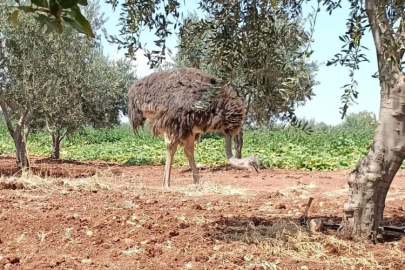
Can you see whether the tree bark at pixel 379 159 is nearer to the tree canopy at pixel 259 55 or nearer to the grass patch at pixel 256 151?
the tree canopy at pixel 259 55

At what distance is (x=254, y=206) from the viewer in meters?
6.05

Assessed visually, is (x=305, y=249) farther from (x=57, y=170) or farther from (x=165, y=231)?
(x=57, y=170)

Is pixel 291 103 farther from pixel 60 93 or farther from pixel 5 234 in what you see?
pixel 60 93

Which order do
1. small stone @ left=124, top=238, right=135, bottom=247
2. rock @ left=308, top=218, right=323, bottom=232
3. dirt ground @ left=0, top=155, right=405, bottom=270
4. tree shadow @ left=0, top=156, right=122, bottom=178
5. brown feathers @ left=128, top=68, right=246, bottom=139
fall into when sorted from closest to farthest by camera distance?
dirt ground @ left=0, top=155, right=405, bottom=270
small stone @ left=124, top=238, right=135, bottom=247
rock @ left=308, top=218, right=323, bottom=232
brown feathers @ left=128, top=68, right=246, bottom=139
tree shadow @ left=0, top=156, right=122, bottom=178

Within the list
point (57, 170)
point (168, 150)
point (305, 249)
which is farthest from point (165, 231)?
point (57, 170)

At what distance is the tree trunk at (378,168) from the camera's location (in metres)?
3.89

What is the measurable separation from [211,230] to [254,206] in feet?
4.96

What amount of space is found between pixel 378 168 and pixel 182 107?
4424 mm

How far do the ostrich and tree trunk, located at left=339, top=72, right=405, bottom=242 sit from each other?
398 centimetres

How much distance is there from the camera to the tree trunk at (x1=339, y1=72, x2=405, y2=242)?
389 centimetres

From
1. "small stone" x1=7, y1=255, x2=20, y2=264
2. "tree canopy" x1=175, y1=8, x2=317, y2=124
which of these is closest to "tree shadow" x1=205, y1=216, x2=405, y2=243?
"tree canopy" x1=175, y1=8, x2=317, y2=124

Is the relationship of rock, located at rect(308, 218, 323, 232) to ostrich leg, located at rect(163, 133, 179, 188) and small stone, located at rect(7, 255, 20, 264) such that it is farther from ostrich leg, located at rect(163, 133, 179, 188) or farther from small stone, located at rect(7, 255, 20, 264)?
ostrich leg, located at rect(163, 133, 179, 188)

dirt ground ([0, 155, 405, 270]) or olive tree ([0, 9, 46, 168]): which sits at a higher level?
olive tree ([0, 9, 46, 168])

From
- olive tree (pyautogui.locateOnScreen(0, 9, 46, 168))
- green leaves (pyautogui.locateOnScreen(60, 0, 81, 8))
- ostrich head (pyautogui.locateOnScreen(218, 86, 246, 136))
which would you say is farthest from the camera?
olive tree (pyautogui.locateOnScreen(0, 9, 46, 168))
